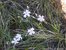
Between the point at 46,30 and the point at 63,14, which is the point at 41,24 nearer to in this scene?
the point at 46,30

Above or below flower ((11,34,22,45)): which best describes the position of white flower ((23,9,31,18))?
above

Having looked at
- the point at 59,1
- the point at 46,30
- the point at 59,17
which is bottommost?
the point at 46,30

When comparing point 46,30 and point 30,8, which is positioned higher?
point 30,8

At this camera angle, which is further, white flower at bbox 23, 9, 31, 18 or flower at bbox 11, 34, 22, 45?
white flower at bbox 23, 9, 31, 18

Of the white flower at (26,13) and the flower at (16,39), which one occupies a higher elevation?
the white flower at (26,13)

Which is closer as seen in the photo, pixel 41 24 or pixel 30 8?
pixel 41 24

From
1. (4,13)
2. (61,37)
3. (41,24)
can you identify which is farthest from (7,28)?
(61,37)

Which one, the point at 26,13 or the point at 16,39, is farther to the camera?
the point at 26,13

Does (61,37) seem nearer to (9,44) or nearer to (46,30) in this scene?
(46,30)

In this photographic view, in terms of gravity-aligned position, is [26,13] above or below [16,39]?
above

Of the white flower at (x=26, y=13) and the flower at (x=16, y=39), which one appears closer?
Result: the flower at (x=16, y=39)
